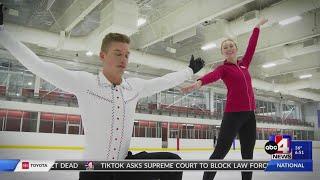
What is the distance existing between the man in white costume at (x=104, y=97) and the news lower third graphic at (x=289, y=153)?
144 cm

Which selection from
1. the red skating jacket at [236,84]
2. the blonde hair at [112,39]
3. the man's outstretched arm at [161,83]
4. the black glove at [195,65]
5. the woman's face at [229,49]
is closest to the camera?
the blonde hair at [112,39]

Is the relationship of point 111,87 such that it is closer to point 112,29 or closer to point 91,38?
point 112,29

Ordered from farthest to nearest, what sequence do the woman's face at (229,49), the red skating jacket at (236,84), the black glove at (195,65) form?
the woman's face at (229,49) → the red skating jacket at (236,84) → the black glove at (195,65)

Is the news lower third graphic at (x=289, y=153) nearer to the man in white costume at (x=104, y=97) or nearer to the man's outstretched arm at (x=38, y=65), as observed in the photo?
the man in white costume at (x=104, y=97)

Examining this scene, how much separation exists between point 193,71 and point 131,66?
35.0 feet

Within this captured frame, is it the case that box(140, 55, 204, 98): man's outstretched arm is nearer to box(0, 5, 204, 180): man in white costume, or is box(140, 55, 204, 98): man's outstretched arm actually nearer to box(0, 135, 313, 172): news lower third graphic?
box(0, 5, 204, 180): man in white costume

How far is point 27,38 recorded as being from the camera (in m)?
8.79

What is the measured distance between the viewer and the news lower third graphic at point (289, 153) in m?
2.74

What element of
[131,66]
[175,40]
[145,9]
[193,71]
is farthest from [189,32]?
[193,71]

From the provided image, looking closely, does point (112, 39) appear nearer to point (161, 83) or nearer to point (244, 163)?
point (161, 83)

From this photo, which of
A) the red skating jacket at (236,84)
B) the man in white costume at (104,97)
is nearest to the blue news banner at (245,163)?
the man in white costume at (104,97)

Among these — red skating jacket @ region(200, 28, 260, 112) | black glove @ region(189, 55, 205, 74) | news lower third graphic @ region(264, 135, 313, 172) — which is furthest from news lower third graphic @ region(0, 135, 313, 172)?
black glove @ region(189, 55, 205, 74)

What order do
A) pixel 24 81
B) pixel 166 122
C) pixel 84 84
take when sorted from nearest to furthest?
1. pixel 84 84
2. pixel 166 122
3. pixel 24 81

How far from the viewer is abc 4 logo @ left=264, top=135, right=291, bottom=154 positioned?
2798 millimetres
